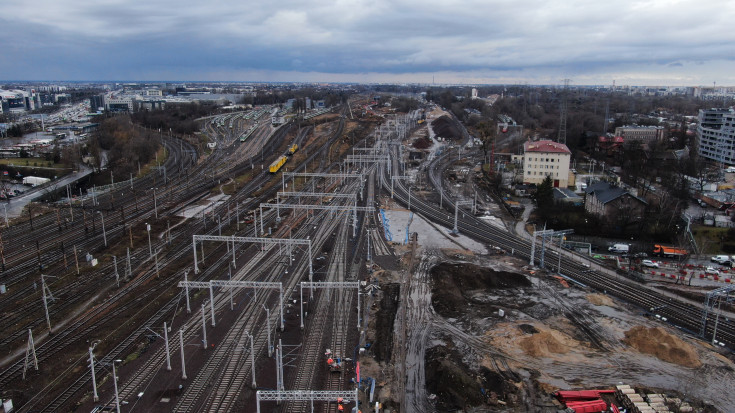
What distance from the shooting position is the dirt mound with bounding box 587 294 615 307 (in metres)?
22.9

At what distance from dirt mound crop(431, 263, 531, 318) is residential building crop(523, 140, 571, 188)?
21963 millimetres

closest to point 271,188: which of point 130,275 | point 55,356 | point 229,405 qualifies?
point 130,275

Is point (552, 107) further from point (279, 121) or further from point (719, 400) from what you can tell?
point (719, 400)

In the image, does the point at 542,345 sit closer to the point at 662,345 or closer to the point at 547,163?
the point at 662,345

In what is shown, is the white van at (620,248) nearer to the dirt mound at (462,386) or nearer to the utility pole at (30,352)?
the dirt mound at (462,386)

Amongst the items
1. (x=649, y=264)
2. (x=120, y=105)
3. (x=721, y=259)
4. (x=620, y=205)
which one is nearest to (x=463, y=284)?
(x=649, y=264)

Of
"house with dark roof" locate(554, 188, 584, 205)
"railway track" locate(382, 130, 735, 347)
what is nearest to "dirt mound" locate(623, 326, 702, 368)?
"railway track" locate(382, 130, 735, 347)

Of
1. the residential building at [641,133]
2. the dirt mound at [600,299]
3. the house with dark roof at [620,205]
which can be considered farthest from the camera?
the residential building at [641,133]

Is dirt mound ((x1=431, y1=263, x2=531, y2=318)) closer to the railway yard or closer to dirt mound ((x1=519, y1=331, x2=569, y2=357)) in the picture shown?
the railway yard

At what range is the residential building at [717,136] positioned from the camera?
54.8m

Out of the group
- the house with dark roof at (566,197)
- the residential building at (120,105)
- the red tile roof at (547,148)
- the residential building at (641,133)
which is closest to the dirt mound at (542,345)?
the house with dark roof at (566,197)

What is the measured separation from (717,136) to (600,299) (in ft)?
157

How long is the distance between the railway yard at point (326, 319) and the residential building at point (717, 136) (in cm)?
3567

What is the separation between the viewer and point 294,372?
1698 centimetres
